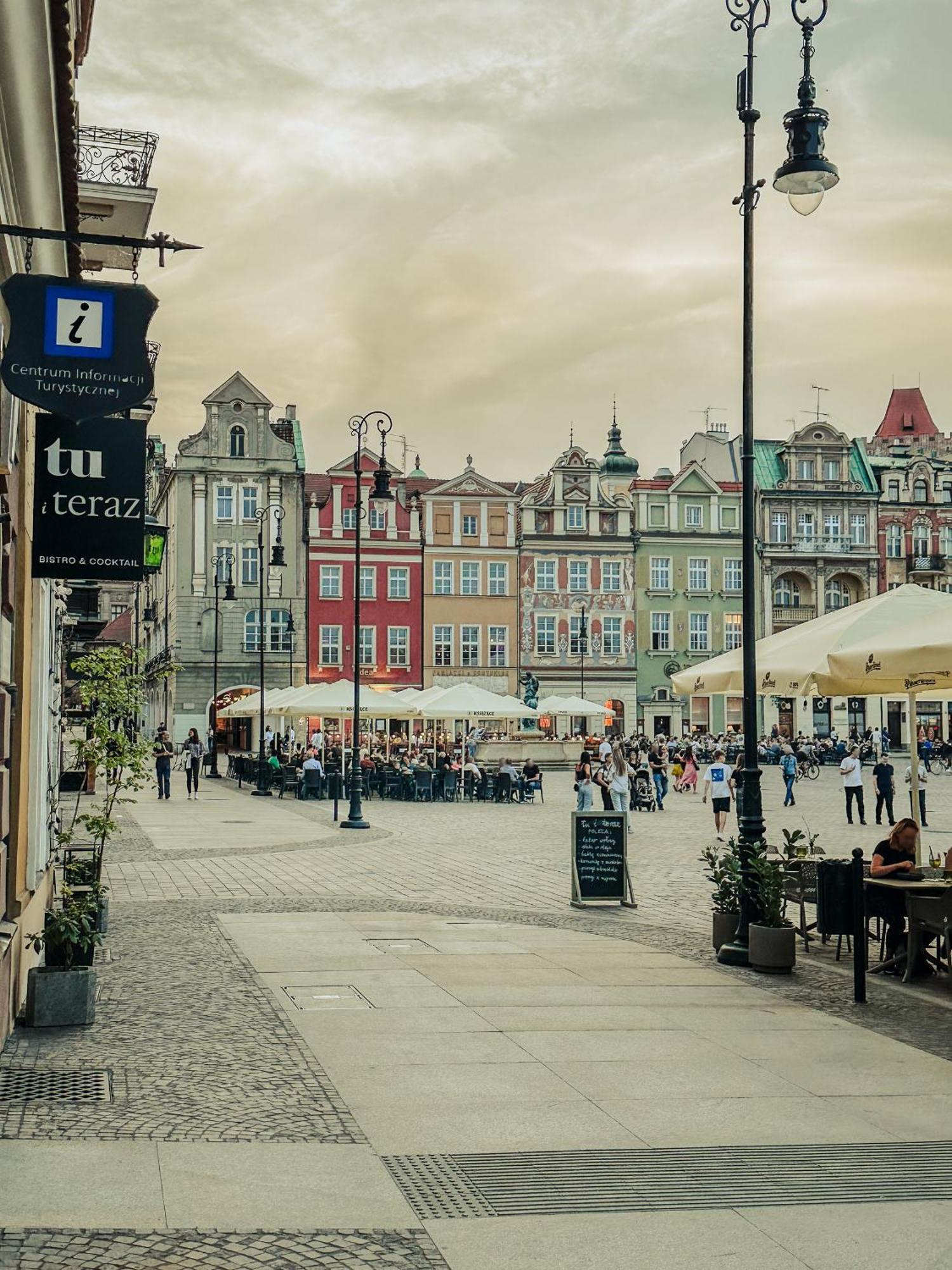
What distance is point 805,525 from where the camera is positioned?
8144 cm

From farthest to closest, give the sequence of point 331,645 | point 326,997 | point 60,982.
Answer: point 331,645 < point 326,997 < point 60,982

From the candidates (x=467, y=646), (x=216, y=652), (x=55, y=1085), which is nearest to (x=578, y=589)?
(x=467, y=646)

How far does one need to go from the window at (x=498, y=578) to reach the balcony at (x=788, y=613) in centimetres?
1580

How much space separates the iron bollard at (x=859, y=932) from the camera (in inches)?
422

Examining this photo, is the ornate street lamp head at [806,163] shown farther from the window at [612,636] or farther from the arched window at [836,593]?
the arched window at [836,593]

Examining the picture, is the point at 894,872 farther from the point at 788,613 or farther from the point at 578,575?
the point at 788,613

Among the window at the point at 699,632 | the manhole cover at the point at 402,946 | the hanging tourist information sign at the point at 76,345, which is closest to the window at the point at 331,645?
the window at the point at 699,632

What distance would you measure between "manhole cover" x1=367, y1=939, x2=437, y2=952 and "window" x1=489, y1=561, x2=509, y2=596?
204 ft

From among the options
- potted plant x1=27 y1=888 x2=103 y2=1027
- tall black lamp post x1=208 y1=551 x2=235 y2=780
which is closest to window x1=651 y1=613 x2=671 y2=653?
tall black lamp post x1=208 y1=551 x2=235 y2=780

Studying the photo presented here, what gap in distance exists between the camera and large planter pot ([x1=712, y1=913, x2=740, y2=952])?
12.8 metres

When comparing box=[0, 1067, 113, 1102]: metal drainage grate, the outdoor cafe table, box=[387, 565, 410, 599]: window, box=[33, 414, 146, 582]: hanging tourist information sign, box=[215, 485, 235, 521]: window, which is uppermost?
box=[215, 485, 235, 521]: window

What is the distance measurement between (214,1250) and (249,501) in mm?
67077

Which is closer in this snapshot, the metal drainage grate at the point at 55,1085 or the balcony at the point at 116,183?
the metal drainage grate at the point at 55,1085

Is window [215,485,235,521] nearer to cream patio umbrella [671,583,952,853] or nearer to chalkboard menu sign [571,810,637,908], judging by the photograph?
chalkboard menu sign [571,810,637,908]
